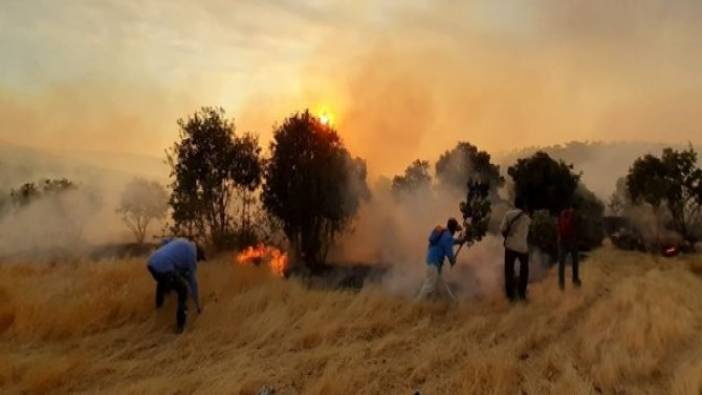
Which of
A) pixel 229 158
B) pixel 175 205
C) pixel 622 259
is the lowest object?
pixel 622 259

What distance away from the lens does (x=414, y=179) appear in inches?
1414

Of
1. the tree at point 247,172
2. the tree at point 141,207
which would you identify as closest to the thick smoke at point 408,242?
the tree at point 247,172

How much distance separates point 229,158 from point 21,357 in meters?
12.3

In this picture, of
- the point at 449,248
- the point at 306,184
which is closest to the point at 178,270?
the point at 449,248

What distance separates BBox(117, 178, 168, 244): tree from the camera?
4659 cm

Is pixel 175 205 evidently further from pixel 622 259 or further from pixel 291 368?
pixel 622 259

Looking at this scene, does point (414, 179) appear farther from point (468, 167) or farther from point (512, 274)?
point (512, 274)

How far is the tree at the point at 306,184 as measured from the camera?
2075cm

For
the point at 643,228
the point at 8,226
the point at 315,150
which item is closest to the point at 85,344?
the point at 315,150

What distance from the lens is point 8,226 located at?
3509 centimetres

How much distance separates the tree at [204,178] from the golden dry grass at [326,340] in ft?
18.9

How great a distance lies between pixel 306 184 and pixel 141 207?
30013mm

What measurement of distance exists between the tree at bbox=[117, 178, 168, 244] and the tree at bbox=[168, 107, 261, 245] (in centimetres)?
2793

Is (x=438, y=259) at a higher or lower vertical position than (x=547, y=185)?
lower
